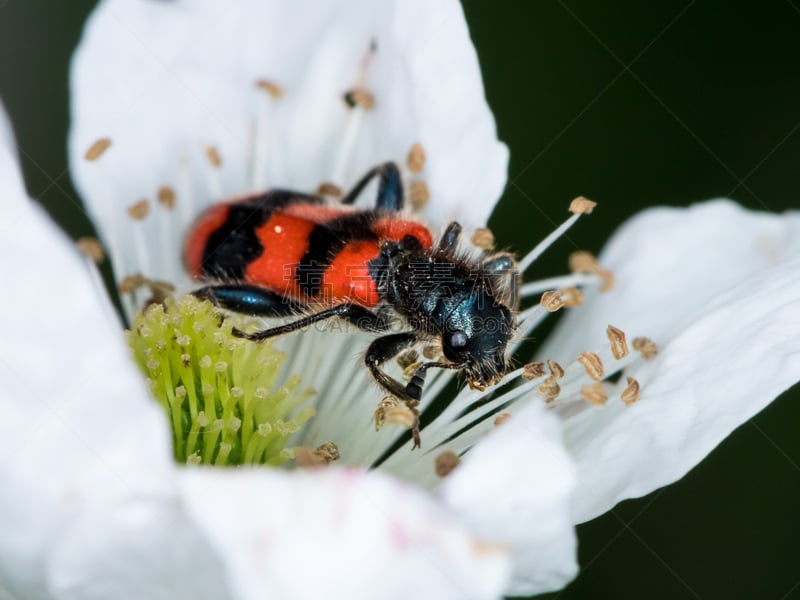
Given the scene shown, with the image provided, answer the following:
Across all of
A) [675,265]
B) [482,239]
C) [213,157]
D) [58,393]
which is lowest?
[213,157]

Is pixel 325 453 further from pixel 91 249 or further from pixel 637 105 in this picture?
pixel 637 105

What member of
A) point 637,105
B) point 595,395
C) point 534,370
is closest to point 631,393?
point 595,395

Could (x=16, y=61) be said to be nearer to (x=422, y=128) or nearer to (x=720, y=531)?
(x=422, y=128)

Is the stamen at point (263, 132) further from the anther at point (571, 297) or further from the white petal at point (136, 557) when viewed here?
the white petal at point (136, 557)

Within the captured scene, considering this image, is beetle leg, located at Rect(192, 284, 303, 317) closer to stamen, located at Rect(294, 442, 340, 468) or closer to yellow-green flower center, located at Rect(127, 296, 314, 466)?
yellow-green flower center, located at Rect(127, 296, 314, 466)

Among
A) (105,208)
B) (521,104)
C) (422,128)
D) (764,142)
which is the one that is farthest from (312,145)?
(764,142)

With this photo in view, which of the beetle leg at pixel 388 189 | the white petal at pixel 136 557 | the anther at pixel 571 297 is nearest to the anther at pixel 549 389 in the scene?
the anther at pixel 571 297

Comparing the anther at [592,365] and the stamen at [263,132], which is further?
the stamen at [263,132]
